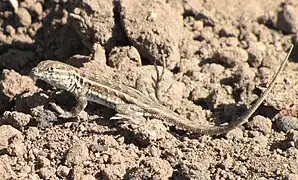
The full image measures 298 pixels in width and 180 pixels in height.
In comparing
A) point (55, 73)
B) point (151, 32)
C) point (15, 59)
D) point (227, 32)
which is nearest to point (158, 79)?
point (151, 32)

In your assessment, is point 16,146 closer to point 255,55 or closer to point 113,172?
point 113,172

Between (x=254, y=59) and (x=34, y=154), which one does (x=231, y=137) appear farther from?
(x=34, y=154)

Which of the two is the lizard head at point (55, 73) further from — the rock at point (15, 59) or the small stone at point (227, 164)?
the small stone at point (227, 164)

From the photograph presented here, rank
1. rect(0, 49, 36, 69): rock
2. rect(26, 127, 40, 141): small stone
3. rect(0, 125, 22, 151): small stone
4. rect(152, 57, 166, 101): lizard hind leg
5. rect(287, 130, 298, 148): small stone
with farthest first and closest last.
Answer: rect(0, 49, 36, 69): rock
rect(152, 57, 166, 101): lizard hind leg
rect(26, 127, 40, 141): small stone
rect(0, 125, 22, 151): small stone
rect(287, 130, 298, 148): small stone

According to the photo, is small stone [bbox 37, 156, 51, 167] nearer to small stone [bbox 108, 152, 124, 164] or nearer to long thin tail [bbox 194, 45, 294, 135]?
small stone [bbox 108, 152, 124, 164]

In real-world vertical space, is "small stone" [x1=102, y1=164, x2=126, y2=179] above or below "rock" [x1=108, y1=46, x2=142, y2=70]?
below

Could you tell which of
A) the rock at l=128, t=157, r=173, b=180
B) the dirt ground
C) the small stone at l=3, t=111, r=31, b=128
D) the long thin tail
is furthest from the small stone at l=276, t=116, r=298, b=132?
the small stone at l=3, t=111, r=31, b=128
